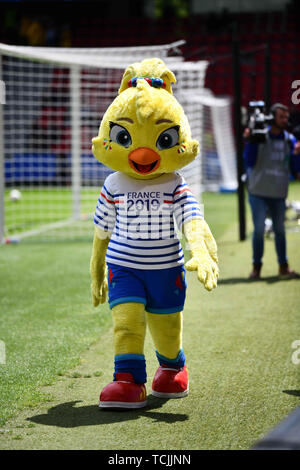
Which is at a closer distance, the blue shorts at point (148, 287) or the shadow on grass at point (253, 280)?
the blue shorts at point (148, 287)

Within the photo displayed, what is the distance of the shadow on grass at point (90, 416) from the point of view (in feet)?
10.7

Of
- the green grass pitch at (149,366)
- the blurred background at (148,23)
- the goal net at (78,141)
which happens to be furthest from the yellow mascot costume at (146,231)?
the blurred background at (148,23)

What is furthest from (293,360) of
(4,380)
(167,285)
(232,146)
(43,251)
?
(232,146)

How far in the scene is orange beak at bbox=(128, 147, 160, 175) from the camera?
3.47 m

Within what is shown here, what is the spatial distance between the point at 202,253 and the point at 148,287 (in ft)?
1.17

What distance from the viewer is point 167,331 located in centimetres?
365

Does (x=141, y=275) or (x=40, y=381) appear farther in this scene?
(x=40, y=381)

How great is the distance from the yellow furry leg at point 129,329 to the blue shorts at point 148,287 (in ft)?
0.14

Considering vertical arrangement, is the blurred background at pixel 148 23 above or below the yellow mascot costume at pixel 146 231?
above

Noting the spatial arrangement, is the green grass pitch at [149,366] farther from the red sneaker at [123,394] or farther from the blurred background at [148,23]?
the blurred background at [148,23]

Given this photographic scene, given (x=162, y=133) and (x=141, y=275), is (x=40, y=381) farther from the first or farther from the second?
(x=162, y=133)

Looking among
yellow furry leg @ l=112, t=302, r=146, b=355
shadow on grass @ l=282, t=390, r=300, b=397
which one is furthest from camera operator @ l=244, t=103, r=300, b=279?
yellow furry leg @ l=112, t=302, r=146, b=355

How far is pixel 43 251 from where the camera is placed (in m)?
8.77
